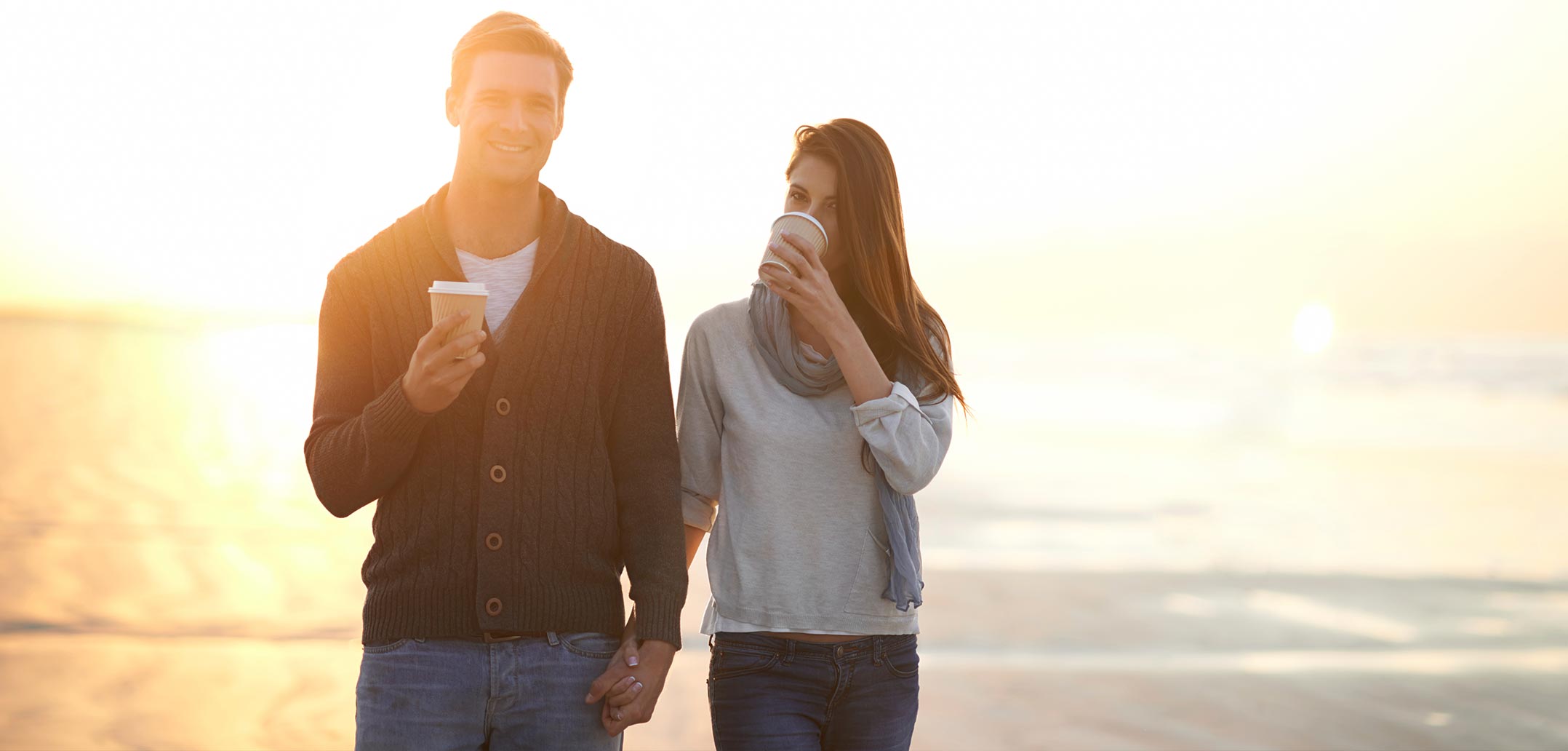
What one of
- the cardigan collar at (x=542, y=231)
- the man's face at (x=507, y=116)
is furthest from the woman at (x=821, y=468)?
the man's face at (x=507, y=116)

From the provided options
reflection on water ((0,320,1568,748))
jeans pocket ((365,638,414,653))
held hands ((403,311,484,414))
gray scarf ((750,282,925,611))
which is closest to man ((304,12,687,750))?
jeans pocket ((365,638,414,653))

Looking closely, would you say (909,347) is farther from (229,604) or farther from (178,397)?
(178,397)

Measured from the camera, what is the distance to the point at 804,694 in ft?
8.97

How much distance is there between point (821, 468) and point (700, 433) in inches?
12.4

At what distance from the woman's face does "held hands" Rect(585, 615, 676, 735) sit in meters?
0.99

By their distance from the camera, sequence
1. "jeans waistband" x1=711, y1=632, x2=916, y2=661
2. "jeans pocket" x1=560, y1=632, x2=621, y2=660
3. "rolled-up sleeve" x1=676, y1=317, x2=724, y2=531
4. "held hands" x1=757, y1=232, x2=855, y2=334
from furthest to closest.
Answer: "rolled-up sleeve" x1=676, y1=317, x2=724, y2=531 → "jeans waistband" x1=711, y1=632, x2=916, y2=661 → "held hands" x1=757, y1=232, x2=855, y2=334 → "jeans pocket" x1=560, y1=632, x2=621, y2=660

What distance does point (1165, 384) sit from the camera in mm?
29000

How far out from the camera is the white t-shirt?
253 centimetres

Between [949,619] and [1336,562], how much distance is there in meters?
3.85

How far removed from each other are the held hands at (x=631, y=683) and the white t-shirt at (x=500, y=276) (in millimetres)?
708

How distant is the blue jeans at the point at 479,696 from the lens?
237 cm

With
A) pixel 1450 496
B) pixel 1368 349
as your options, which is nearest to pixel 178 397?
pixel 1450 496

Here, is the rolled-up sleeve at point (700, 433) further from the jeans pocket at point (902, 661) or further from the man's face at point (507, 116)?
the man's face at point (507, 116)

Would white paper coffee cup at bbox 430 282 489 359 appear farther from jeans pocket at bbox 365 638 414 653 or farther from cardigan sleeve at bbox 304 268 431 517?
jeans pocket at bbox 365 638 414 653
